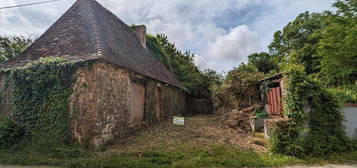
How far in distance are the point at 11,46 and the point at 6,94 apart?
8.04 m

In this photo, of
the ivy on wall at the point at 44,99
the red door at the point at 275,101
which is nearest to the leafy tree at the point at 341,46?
the red door at the point at 275,101

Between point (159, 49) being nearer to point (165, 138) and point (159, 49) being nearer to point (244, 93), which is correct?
point (244, 93)

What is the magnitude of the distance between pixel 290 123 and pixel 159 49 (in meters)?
12.8

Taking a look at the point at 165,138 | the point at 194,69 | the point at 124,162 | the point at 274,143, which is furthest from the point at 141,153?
the point at 194,69

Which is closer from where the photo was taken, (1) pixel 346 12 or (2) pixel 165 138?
(2) pixel 165 138

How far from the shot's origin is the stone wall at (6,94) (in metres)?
6.18

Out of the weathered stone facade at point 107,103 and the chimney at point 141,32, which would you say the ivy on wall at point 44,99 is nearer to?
the weathered stone facade at point 107,103

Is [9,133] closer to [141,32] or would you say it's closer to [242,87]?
[242,87]

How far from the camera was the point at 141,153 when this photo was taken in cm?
484

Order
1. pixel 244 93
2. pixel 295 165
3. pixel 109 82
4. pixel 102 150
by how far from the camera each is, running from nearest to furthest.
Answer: pixel 295 165 < pixel 102 150 < pixel 109 82 < pixel 244 93

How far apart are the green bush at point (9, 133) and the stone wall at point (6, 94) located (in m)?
0.58

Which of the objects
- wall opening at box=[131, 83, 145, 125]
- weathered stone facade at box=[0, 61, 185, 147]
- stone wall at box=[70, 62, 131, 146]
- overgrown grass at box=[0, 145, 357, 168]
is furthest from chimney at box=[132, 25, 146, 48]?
overgrown grass at box=[0, 145, 357, 168]

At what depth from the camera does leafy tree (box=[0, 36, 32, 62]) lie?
1090 centimetres

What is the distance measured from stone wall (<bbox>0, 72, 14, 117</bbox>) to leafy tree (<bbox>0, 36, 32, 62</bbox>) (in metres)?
6.20
